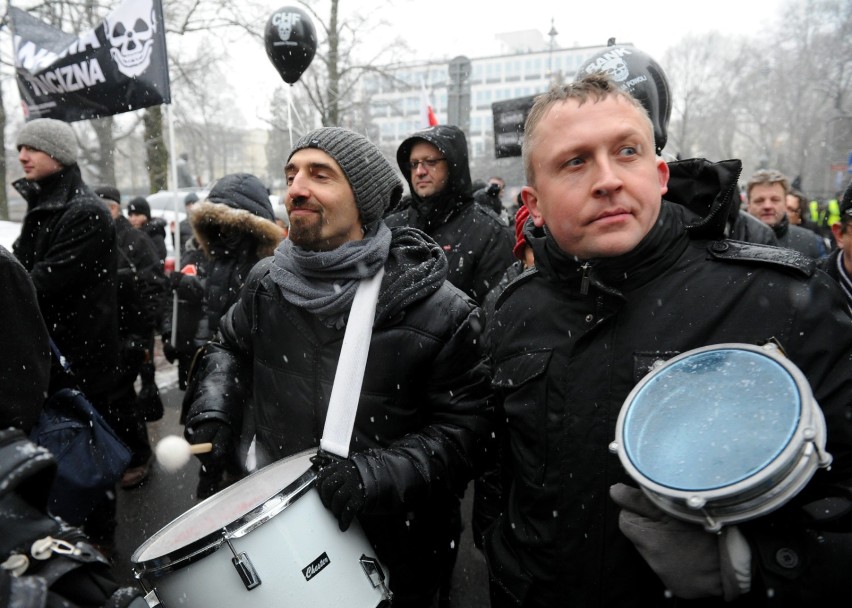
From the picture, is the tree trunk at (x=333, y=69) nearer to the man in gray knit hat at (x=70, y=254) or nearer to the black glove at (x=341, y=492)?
the man in gray knit hat at (x=70, y=254)

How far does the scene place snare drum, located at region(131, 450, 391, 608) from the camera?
161cm

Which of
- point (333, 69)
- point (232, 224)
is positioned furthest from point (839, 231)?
point (333, 69)

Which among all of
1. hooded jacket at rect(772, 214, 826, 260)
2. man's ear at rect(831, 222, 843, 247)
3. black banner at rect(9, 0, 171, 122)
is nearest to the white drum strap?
man's ear at rect(831, 222, 843, 247)

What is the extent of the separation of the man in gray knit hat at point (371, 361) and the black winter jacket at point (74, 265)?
6.36 ft

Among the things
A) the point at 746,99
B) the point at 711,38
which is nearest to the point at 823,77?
the point at 746,99

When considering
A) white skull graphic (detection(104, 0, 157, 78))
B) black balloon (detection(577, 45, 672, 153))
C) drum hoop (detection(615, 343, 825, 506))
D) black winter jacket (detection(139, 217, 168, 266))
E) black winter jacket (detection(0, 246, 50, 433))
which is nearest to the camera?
drum hoop (detection(615, 343, 825, 506))

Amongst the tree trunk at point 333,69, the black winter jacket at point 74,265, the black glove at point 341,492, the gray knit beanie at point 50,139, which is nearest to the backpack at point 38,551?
the black glove at point 341,492

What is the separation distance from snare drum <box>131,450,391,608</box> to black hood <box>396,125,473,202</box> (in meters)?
3.35

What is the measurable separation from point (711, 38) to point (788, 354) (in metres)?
60.5

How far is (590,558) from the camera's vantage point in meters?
1.61

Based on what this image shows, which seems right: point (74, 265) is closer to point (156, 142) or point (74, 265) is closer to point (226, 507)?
point (226, 507)

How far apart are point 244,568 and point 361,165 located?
4.71 feet

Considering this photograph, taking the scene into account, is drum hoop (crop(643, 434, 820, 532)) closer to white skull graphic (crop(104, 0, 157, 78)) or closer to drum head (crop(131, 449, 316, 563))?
drum head (crop(131, 449, 316, 563))

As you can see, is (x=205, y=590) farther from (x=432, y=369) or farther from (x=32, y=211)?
(x=32, y=211)
